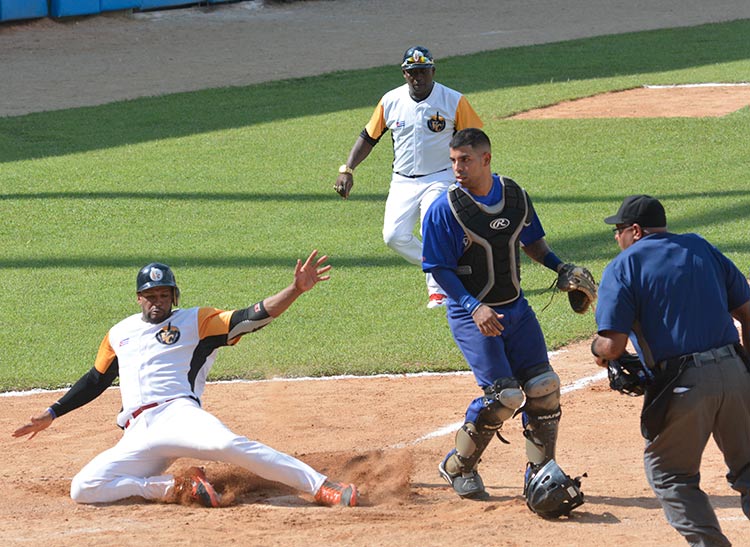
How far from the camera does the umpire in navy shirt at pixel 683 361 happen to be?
5.49 metres

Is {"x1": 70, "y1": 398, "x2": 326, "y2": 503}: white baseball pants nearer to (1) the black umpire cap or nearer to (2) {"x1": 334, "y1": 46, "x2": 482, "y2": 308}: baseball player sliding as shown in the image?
(1) the black umpire cap

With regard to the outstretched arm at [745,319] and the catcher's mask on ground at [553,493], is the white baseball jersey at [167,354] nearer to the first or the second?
the catcher's mask on ground at [553,493]

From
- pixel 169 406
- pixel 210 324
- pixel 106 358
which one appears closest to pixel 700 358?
pixel 210 324

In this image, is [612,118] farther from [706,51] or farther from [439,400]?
[439,400]

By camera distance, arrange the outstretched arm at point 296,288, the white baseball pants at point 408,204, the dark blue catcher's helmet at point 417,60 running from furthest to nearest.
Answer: the white baseball pants at point 408,204
the dark blue catcher's helmet at point 417,60
the outstretched arm at point 296,288

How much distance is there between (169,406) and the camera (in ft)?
23.3

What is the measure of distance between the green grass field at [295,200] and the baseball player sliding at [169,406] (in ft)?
8.42

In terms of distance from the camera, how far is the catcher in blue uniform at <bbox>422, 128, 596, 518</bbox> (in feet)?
21.8

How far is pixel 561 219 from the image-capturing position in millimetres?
14555

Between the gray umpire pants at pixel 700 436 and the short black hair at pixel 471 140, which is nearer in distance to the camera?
the gray umpire pants at pixel 700 436

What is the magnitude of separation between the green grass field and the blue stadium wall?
7.14 meters

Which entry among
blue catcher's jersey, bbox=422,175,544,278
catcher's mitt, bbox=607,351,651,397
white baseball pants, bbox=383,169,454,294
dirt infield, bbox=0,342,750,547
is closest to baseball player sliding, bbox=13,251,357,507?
dirt infield, bbox=0,342,750,547

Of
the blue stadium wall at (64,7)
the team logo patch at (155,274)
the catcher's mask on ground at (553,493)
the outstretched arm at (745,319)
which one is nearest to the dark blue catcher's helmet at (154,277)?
the team logo patch at (155,274)

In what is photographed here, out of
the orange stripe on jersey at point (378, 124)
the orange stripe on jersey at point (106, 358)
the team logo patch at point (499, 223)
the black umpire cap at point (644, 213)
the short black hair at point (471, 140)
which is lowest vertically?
the orange stripe on jersey at point (106, 358)
